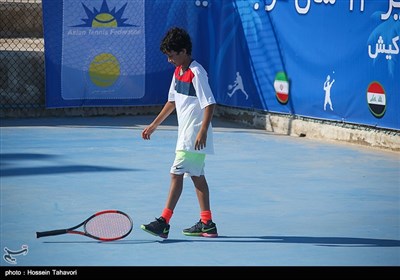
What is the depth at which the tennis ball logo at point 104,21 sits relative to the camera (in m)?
14.5

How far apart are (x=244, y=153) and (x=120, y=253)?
4851mm

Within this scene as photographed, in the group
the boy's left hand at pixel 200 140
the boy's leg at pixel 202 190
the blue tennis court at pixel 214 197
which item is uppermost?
the boy's left hand at pixel 200 140

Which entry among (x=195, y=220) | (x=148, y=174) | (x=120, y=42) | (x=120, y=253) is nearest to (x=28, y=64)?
(x=120, y=42)

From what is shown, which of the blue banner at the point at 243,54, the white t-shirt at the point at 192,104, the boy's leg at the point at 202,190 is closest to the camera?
the white t-shirt at the point at 192,104

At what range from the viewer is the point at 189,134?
7770mm

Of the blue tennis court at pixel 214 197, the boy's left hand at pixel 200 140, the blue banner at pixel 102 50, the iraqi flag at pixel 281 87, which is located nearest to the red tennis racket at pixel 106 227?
the blue tennis court at pixel 214 197

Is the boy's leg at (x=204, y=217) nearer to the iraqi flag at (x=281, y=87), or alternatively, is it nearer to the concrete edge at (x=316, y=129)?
the concrete edge at (x=316, y=129)

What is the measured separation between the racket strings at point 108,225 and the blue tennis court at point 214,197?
13 centimetres

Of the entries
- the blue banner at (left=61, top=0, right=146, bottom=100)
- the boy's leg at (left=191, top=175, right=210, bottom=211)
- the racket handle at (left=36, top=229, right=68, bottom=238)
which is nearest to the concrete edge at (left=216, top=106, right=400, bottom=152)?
the blue banner at (left=61, top=0, right=146, bottom=100)

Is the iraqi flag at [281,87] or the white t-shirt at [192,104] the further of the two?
the iraqi flag at [281,87]

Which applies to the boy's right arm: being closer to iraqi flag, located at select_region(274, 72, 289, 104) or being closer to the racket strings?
the racket strings

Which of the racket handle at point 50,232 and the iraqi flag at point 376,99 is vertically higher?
the iraqi flag at point 376,99

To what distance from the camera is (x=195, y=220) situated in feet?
27.6

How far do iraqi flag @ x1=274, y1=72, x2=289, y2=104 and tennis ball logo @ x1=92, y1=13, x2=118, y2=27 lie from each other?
8.89 ft
